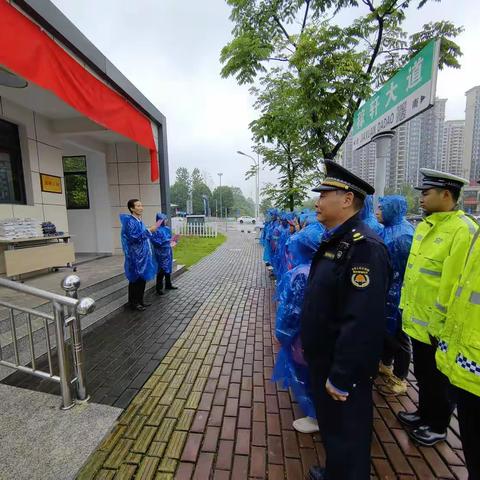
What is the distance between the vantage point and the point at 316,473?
1637 millimetres

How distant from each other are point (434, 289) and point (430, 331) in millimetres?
262

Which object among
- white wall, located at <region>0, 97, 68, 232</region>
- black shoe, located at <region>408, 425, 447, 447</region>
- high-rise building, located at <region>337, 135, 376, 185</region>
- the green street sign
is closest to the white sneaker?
black shoe, located at <region>408, 425, 447, 447</region>

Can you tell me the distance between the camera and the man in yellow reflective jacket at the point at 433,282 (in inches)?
63.3

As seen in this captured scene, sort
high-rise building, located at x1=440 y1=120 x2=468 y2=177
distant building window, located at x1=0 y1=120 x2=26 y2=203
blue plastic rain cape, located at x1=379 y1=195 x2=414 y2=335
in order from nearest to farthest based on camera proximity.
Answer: blue plastic rain cape, located at x1=379 y1=195 x2=414 y2=335 < distant building window, located at x1=0 y1=120 x2=26 y2=203 < high-rise building, located at x1=440 y1=120 x2=468 y2=177

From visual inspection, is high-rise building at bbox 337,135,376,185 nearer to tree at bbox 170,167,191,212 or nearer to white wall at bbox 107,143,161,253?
white wall at bbox 107,143,161,253

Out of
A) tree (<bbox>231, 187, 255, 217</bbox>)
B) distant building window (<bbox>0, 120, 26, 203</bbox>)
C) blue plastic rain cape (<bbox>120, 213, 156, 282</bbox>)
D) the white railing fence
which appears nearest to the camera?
blue plastic rain cape (<bbox>120, 213, 156, 282</bbox>)

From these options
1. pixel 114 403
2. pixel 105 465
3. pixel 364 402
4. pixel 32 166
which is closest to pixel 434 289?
pixel 364 402

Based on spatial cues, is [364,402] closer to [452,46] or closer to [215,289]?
[215,289]

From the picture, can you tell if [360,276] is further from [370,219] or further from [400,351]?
[370,219]

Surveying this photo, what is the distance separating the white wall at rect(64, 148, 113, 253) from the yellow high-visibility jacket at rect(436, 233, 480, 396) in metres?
7.42

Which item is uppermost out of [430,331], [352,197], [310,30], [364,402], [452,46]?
[310,30]

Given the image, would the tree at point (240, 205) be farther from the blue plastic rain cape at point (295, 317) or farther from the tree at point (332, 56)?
the blue plastic rain cape at point (295, 317)

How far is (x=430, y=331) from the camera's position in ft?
5.68

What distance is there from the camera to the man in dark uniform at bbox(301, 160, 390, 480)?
1223 millimetres
